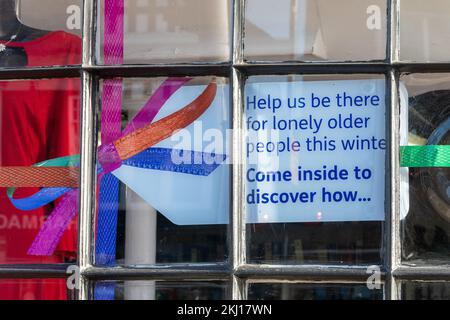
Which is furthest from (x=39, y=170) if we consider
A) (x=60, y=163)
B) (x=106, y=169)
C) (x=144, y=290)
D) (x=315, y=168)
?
(x=315, y=168)

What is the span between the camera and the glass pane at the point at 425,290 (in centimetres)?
300

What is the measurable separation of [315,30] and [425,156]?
630 millimetres

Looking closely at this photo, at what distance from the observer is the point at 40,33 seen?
3.26 metres

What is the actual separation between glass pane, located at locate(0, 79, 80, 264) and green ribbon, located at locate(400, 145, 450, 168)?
49.0 inches

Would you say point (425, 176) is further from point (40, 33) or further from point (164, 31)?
point (40, 33)

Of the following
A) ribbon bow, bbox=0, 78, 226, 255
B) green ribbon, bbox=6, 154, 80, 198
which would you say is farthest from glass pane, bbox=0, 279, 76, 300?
green ribbon, bbox=6, 154, 80, 198

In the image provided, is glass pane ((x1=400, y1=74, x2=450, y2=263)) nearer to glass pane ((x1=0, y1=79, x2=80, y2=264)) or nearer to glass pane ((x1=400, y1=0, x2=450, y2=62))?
glass pane ((x1=400, y1=0, x2=450, y2=62))

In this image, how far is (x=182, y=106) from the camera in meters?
3.17

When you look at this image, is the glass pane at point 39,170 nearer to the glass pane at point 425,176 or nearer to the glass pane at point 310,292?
the glass pane at point 310,292

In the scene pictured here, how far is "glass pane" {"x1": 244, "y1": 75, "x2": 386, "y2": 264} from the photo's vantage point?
10.0ft

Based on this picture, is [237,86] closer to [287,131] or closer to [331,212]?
[287,131]
